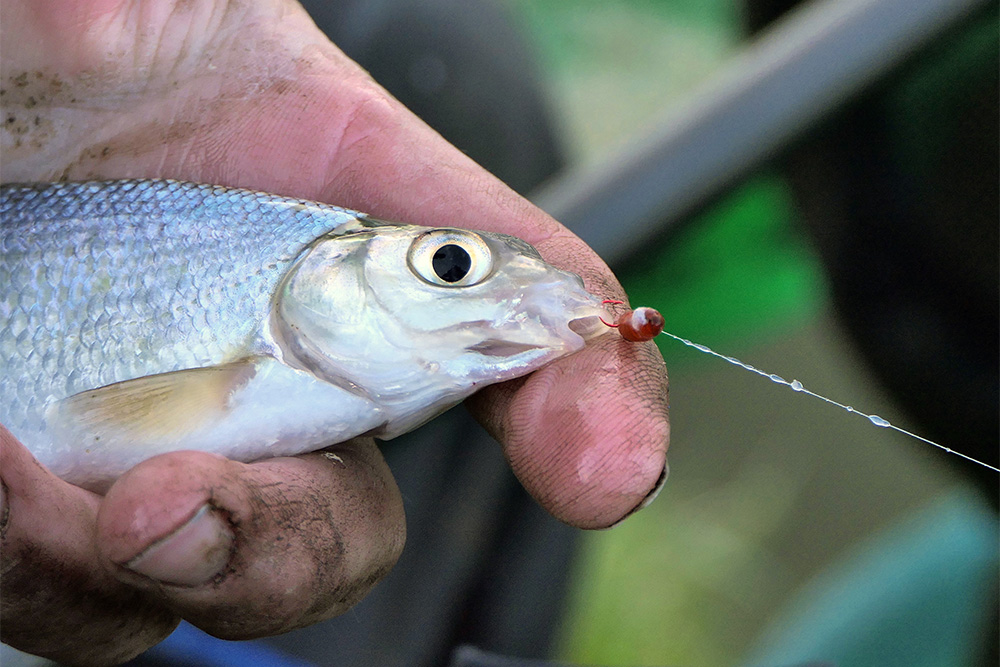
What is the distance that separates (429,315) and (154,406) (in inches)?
16.7

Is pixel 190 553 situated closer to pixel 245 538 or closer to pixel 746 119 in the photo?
pixel 245 538

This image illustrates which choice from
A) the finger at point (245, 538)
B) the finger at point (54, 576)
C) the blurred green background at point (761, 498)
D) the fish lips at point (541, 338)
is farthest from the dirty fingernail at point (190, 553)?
the blurred green background at point (761, 498)

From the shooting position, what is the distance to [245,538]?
3.55 feet

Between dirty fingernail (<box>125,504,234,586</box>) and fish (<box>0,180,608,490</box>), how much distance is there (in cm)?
23

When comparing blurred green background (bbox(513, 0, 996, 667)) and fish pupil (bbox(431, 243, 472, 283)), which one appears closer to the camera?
fish pupil (bbox(431, 243, 472, 283))

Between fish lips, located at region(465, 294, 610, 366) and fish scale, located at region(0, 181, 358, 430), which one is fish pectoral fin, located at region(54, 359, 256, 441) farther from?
fish lips, located at region(465, 294, 610, 366)

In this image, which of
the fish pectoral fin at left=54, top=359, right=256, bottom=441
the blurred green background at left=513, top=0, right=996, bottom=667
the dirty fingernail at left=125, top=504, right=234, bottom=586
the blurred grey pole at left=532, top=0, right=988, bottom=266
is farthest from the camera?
the blurred green background at left=513, top=0, right=996, bottom=667

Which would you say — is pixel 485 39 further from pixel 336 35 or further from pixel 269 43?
pixel 269 43

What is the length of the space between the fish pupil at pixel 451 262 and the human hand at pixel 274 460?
19 cm

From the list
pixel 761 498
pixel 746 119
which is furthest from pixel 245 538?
pixel 761 498

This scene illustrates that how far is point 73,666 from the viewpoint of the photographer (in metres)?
1.27

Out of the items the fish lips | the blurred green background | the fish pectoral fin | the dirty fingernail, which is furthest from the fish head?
the blurred green background

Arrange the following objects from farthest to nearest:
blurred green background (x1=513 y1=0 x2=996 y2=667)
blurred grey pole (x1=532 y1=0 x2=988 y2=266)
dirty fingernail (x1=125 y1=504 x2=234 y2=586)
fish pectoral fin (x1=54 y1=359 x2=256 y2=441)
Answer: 1. blurred green background (x1=513 y1=0 x2=996 y2=667)
2. blurred grey pole (x1=532 y1=0 x2=988 y2=266)
3. fish pectoral fin (x1=54 y1=359 x2=256 y2=441)
4. dirty fingernail (x1=125 y1=504 x2=234 y2=586)

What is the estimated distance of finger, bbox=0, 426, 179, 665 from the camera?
3.50 ft
